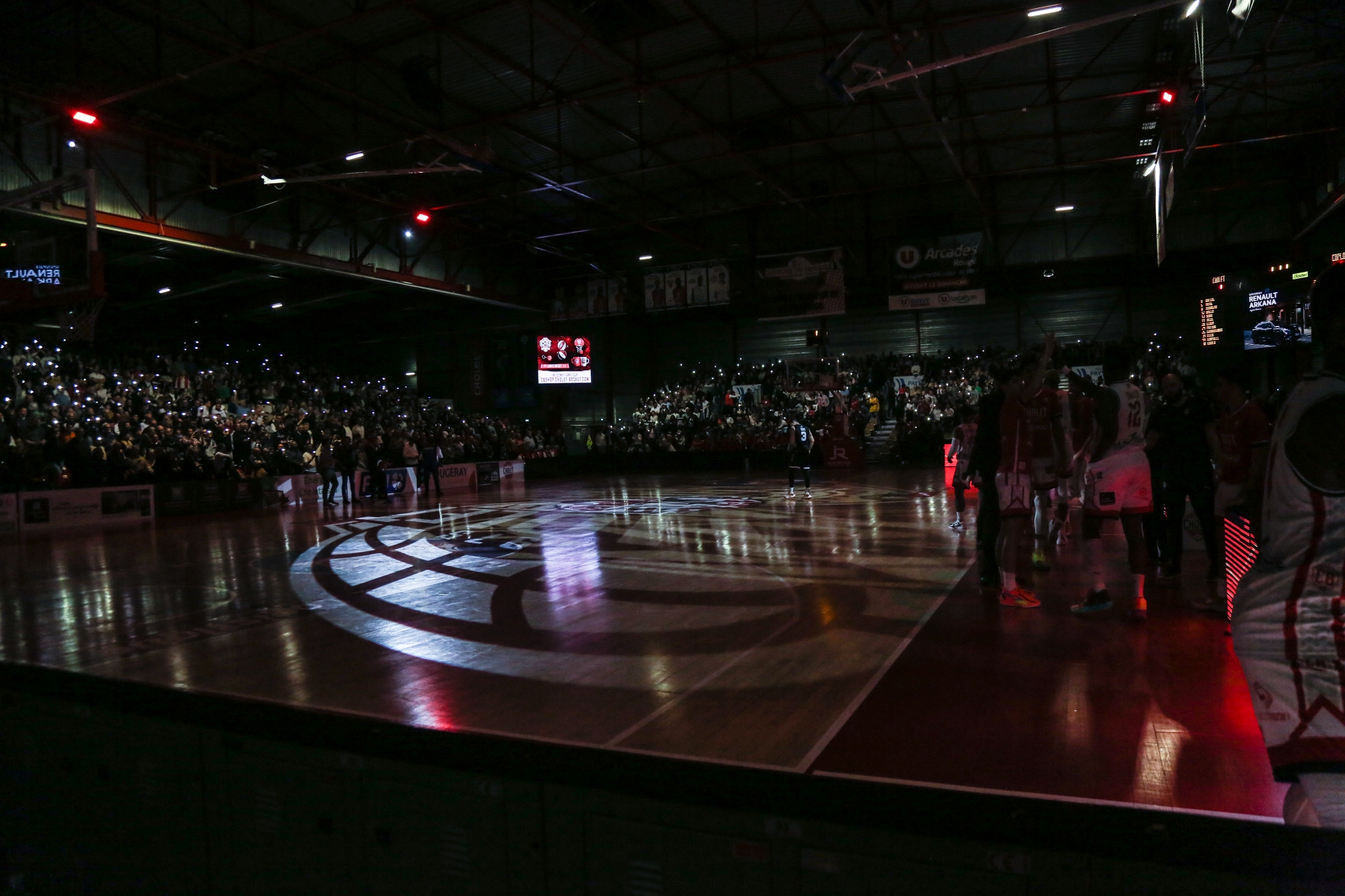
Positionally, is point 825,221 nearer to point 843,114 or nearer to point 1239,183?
point 843,114

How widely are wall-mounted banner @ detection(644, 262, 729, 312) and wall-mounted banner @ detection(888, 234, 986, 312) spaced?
556 centimetres

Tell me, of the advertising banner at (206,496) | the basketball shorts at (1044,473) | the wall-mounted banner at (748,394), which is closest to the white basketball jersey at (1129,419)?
the basketball shorts at (1044,473)

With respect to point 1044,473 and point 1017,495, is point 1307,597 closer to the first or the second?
point 1017,495

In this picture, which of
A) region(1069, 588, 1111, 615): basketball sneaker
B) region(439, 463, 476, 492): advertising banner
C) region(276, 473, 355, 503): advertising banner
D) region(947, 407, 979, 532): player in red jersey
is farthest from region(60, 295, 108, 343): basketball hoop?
region(1069, 588, 1111, 615): basketball sneaker

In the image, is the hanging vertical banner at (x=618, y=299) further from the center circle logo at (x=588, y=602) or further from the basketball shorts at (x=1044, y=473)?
the basketball shorts at (x=1044, y=473)

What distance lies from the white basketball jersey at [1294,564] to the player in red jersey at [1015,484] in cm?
425

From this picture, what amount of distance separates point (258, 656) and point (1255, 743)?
5.42m

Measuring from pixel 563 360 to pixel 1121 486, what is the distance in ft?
87.4

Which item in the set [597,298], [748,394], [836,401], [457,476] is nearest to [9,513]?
[457,476]

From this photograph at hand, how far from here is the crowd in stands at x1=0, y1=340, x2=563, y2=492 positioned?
1641 centimetres

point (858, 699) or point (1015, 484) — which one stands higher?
point (1015, 484)

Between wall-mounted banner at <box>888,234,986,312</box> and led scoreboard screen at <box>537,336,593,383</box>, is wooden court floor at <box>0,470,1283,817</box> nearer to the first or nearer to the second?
wall-mounted banner at <box>888,234,986,312</box>

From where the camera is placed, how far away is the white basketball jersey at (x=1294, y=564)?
1534 mm

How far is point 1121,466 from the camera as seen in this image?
5266mm
